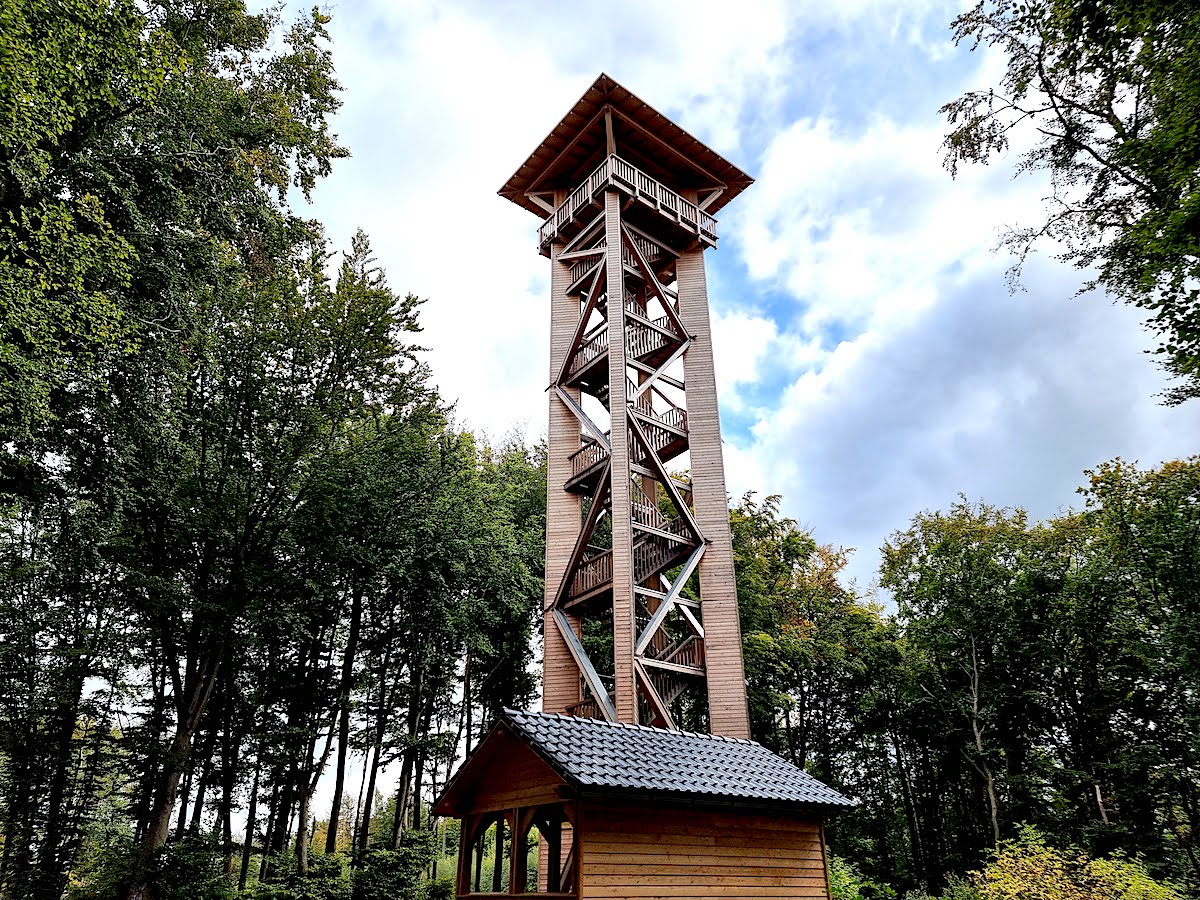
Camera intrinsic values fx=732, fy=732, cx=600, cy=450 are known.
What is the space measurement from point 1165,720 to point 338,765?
1972cm

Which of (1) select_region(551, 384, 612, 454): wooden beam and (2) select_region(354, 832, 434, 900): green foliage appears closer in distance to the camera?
(1) select_region(551, 384, 612, 454): wooden beam

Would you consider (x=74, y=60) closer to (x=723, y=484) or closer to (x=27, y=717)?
(x=723, y=484)

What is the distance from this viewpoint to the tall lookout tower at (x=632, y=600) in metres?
7.75

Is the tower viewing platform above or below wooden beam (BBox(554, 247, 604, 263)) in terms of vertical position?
above

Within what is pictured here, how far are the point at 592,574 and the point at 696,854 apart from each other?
6355 millimetres

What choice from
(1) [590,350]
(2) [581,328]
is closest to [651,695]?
(1) [590,350]

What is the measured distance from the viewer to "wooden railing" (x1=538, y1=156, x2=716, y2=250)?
15.6 metres

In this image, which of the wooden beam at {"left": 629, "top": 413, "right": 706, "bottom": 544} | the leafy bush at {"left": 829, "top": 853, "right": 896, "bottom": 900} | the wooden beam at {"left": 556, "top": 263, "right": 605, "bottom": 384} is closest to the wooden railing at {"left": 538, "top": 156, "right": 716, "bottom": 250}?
the wooden beam at {"left": 556, "top": 263, "right": 605, "bottom": 384}

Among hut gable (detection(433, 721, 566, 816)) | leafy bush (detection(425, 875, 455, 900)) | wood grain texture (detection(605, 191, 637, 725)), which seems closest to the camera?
hut gable (detection(433, 721, 566, 816))

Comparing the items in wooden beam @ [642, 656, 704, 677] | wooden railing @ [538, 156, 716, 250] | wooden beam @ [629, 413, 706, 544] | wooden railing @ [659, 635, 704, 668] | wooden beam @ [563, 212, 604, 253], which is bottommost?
wooden beam @ [642, 656, 704, 677]

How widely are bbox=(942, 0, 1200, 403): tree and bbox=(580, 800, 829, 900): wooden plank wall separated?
7.34 metres

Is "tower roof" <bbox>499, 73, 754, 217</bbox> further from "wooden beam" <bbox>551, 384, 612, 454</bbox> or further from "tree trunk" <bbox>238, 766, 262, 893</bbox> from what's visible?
"tree trunk" <bbox>238, 766, 262, 893</bbox>

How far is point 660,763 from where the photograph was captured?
8.32 m

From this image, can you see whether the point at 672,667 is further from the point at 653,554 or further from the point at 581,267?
the point at 581,267
